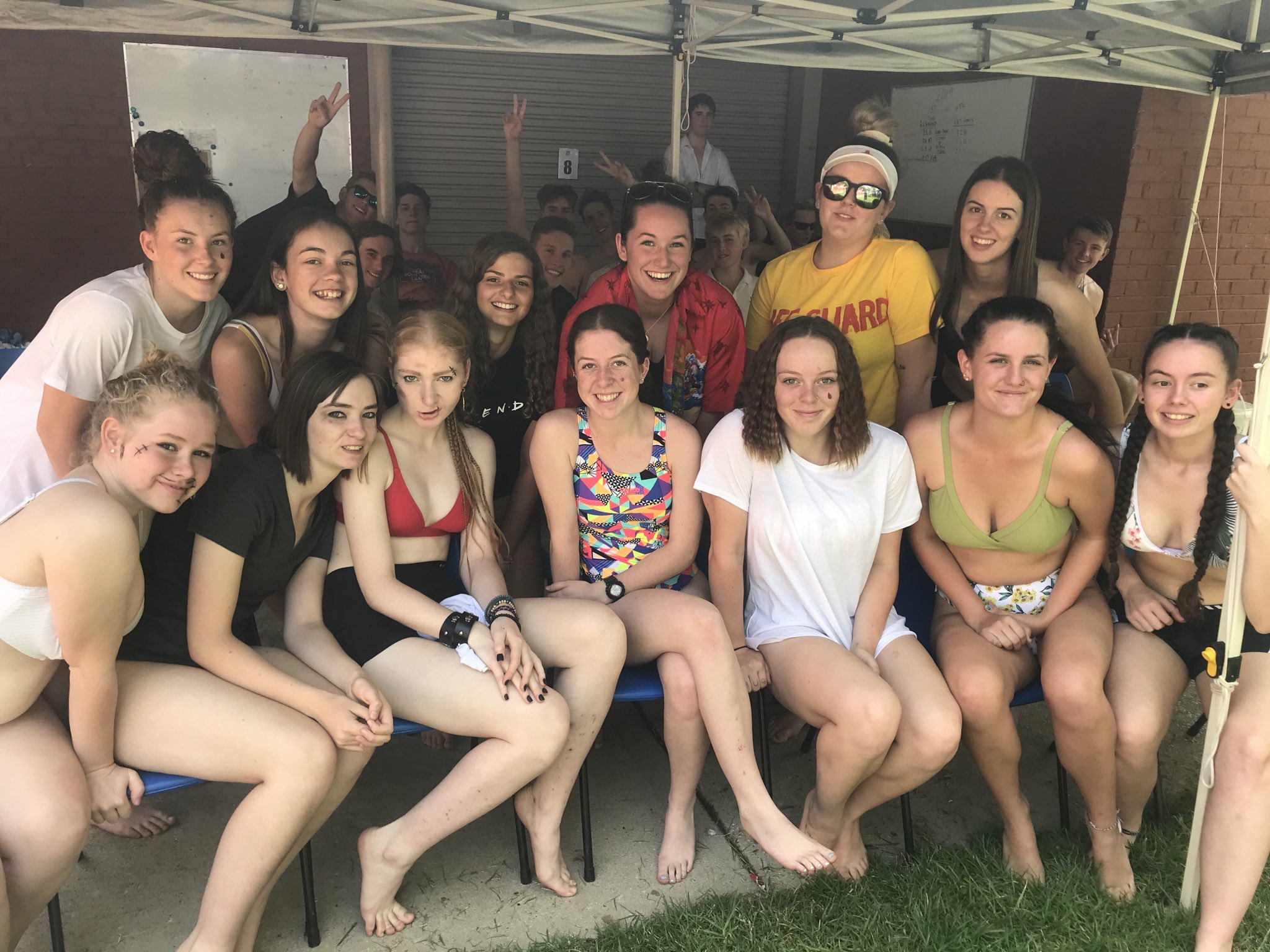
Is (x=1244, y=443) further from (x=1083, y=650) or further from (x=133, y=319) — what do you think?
(x=133, y=319)

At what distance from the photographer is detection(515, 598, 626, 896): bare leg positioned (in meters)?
2.44

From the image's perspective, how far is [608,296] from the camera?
3.11 meters

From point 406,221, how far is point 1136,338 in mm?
4609

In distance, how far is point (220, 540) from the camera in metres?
2.21

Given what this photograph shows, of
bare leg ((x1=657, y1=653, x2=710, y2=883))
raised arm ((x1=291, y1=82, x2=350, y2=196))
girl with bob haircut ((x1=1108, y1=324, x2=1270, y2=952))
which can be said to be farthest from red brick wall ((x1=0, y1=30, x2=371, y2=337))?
girl with bob haircut ((x1=1108, y1=324, x2=1270, y2=952))

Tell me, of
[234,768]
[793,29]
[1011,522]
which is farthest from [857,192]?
[234,768]

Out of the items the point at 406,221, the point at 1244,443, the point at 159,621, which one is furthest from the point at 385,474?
the point at 406,221

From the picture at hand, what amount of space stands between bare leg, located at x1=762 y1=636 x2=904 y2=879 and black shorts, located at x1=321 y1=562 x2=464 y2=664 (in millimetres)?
980

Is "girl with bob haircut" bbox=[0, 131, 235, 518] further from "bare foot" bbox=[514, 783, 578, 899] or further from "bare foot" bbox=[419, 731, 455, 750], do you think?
"bare foot" bbox=[514, 783, 578, 899]

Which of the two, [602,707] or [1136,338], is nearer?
[602,707]

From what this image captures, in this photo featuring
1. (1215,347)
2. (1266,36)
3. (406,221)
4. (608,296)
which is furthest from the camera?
(406,221)

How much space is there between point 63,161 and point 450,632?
6.03m

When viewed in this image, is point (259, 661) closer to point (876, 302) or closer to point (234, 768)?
point (234, 768)

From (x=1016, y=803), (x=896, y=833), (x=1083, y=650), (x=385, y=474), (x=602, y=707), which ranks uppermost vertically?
(x=385, y=474)
